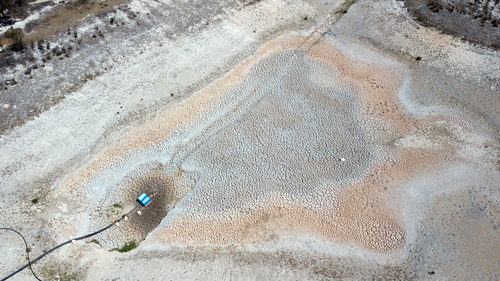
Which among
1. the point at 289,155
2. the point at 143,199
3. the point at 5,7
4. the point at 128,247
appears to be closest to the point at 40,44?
the point at 5,7

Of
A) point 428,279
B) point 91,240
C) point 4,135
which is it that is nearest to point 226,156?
point 91,240

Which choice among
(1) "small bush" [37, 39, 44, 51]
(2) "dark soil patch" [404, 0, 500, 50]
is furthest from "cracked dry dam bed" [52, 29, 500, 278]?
(1) "small bush" [37, 39, 44, 51]

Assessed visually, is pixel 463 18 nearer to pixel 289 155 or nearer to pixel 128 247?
pixel 289 155

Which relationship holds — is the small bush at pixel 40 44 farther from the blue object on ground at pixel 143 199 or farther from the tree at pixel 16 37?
the blue object on ground at pixel 143 199

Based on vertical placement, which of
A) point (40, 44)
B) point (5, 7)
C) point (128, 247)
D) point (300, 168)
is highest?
point (5, 7)

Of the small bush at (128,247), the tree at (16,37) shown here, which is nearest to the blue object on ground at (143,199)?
the small bush at (128,247)

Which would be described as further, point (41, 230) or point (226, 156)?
point (226, 156)

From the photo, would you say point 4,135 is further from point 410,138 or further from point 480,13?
point 480,13
